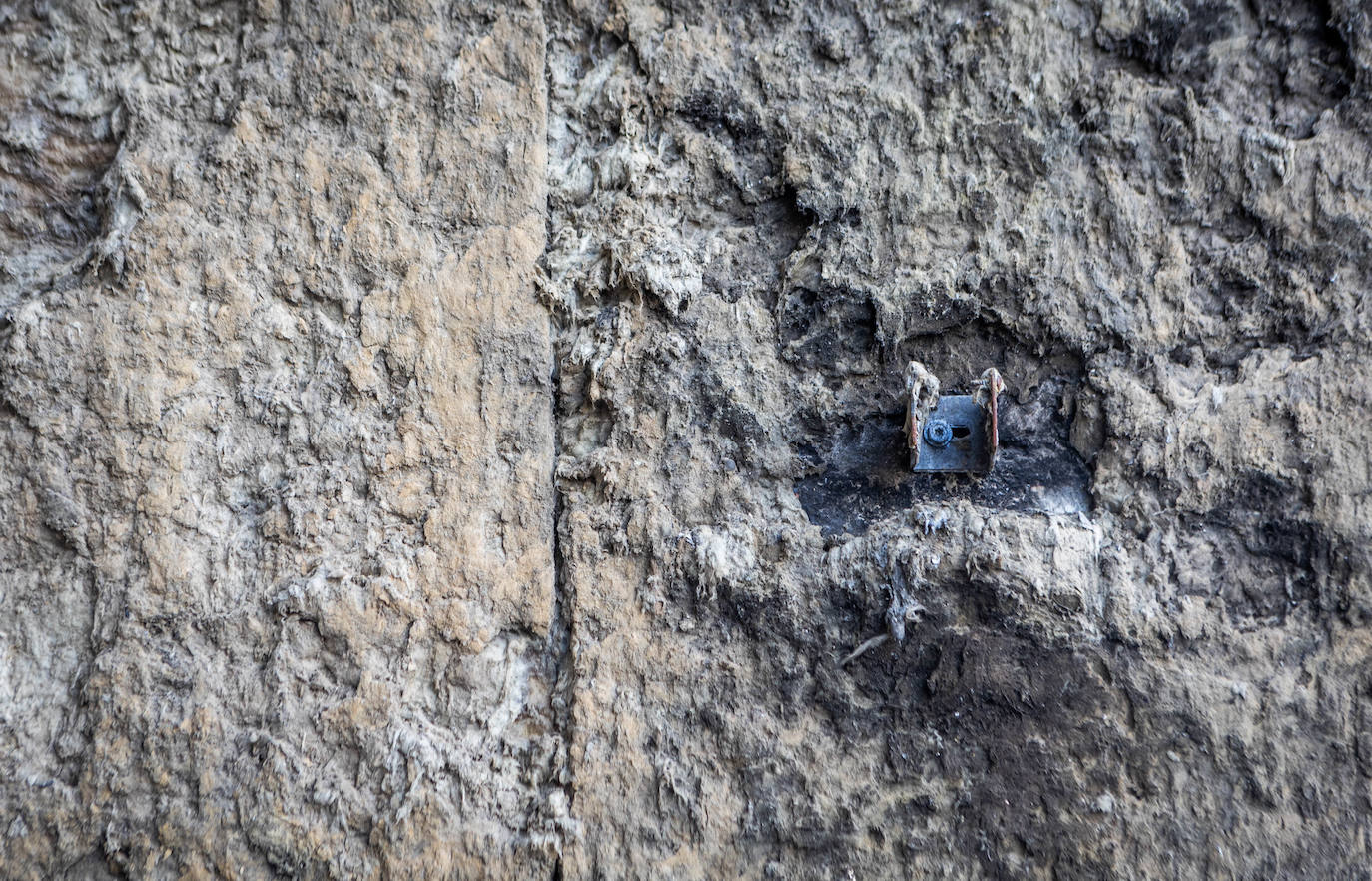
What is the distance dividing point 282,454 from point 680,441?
2.30ft

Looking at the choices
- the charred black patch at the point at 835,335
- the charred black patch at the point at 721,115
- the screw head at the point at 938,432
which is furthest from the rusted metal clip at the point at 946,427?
the charred black patch at the point at 721,115

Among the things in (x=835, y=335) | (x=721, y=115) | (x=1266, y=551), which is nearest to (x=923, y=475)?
(x=835, y=335)

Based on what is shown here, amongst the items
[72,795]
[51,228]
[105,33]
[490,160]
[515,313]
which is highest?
[105,33]

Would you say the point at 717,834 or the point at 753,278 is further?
the point at 753,278

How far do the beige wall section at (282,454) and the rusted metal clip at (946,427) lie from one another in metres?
0.64

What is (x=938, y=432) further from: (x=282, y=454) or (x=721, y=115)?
(x=282, y=454)

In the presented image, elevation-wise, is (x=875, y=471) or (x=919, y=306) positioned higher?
(x=919, y=306)

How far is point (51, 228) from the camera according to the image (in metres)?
1.53

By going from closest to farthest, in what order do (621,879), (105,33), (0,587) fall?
(621,879) → (0,587) → (105,33)

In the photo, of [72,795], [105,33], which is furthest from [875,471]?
[105,33]

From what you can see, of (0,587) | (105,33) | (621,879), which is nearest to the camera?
(621,879)

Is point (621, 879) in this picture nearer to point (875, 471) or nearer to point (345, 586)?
point (345, 586)

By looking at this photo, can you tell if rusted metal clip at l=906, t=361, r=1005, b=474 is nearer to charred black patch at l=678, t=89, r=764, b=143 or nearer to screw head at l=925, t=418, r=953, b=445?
screw head at l=925, t=418, r=953, b=445

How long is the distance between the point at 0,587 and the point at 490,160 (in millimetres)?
1128
